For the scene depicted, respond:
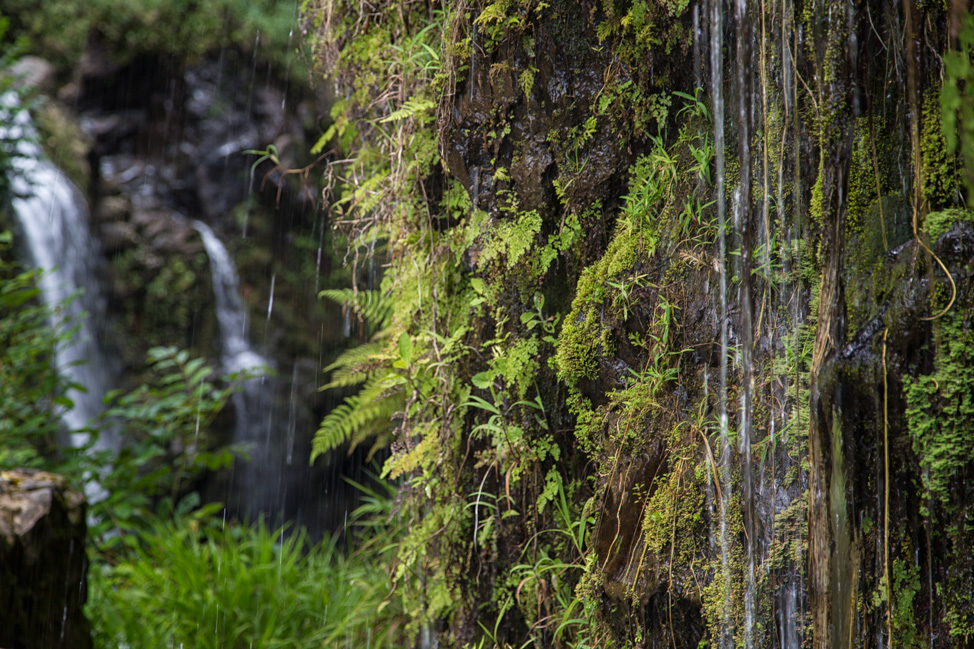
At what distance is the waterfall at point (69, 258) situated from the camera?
20.8ft

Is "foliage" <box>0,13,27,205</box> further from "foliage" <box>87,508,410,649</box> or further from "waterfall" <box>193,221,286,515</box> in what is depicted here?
"foliage" <box>87,508,410,649</box>

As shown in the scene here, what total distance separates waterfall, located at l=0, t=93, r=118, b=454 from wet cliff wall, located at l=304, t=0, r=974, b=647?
4950 mm

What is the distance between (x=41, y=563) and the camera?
299cm

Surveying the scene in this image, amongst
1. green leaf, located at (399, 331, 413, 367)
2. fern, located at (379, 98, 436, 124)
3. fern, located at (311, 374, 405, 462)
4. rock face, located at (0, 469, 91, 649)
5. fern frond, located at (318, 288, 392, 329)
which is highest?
fern, located at (379, 98, 436, 124)

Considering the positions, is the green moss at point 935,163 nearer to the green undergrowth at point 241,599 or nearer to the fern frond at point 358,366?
the fern frond at point 358,366

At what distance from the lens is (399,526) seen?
3061 millimetres

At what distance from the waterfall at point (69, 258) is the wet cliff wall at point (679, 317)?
4.95 metres

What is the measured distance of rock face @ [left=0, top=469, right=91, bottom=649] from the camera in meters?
2.85

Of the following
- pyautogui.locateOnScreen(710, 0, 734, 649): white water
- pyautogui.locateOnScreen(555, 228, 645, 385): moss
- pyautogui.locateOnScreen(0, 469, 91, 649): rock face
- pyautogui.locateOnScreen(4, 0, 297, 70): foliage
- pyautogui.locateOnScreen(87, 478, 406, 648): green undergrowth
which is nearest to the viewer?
pyautogui.locateOnScreen(710, 0, 734, 649): white water

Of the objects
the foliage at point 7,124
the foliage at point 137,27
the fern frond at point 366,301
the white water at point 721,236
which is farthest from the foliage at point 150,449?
the foliage at point 137,27

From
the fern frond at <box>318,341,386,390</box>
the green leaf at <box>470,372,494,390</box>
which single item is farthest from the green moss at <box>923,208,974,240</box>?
the fern frond at <box>318,341,386,390</box>

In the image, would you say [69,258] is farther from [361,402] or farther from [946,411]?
[946,411]

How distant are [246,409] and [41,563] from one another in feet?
13.5

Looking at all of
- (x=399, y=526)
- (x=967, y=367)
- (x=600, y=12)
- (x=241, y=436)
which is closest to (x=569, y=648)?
(x=399, y=526)
